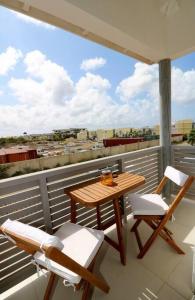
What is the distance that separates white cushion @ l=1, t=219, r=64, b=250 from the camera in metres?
0.76

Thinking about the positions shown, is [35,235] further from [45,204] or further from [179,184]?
[179,184]

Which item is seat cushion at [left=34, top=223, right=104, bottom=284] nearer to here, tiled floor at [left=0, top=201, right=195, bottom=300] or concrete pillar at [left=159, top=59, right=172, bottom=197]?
tiled floor at [left=0, top=201, right=195, bottom=300]

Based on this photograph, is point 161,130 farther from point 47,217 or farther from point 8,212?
point 8,212

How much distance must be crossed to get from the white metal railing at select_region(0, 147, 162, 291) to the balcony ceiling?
4.75 feet

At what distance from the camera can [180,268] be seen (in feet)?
4.97

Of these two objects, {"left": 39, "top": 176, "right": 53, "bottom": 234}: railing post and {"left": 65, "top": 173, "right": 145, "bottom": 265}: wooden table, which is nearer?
{"left": 65, "top": 173, "right": 145, "bottom": 265}: wooden table

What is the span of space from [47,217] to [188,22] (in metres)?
2.90

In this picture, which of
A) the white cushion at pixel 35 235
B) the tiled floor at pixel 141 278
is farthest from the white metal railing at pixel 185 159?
the white cushion at pixel 35 235

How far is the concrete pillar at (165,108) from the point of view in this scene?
104 inches

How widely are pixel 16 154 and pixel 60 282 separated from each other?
13576mm

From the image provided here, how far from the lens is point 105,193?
4.69 ft

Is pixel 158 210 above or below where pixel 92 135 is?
below

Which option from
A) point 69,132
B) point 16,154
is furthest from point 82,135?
point 16,154

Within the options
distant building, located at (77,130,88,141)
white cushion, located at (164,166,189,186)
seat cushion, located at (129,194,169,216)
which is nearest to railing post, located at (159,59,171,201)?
white cushion, located at (164,166,189,186)
